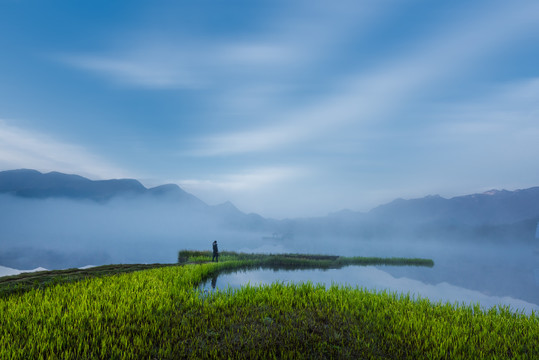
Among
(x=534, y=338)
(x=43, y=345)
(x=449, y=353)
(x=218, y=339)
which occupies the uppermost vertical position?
(x=43, y=345)

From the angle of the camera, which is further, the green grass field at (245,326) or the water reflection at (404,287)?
the water reflection at (404,287)

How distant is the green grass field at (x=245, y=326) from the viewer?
227 inches

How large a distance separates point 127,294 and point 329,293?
7.12m

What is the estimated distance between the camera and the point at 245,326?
693 centimetres

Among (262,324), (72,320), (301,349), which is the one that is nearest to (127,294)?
(72,320)

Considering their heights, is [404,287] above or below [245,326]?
below

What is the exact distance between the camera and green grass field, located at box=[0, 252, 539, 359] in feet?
18.9

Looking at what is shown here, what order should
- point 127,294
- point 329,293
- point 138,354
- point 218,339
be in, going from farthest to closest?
1. point 329,293
2. point 127,294
3. point 218,339
4. point 138,354

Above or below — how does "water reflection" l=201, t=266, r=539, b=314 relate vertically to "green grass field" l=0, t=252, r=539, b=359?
below

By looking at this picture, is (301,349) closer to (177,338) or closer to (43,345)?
(177,338)

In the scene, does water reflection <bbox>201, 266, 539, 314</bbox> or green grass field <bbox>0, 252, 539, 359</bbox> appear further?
water reflection <bbox>201, 266, 539, 314</bbox>

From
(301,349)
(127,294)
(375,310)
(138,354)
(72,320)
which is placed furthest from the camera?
(127,294)

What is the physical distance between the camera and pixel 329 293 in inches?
404

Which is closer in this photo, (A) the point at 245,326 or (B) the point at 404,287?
(A) the point at 245,326
